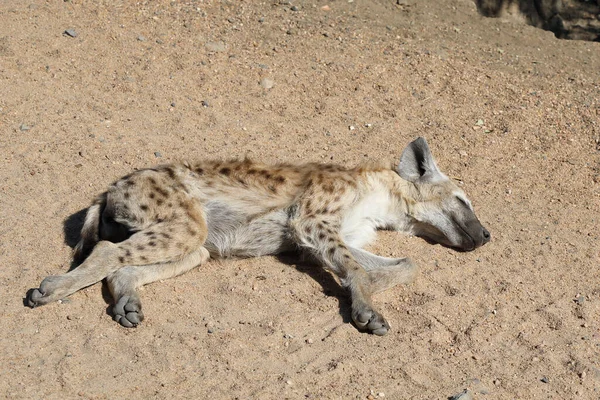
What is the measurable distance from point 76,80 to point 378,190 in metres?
2.54

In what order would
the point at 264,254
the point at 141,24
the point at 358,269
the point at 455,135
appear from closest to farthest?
the point at 358,269 → the point at 264,254 → the point at 455,135 → the point at 141,24

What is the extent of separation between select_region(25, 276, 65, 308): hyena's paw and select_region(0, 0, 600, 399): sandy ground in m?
0.05

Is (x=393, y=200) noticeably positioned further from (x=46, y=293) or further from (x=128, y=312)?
(x=46, y=293)

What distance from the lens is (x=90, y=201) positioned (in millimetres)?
4543

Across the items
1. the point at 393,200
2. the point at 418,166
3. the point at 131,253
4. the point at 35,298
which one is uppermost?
the point at 418,166

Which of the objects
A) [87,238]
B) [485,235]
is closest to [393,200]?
[485,235]

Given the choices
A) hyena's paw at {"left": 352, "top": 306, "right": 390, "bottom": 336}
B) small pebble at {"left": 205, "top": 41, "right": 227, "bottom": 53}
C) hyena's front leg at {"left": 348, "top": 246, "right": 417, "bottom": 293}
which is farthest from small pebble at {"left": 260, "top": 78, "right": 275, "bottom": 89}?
hyena's paw at {"left": 352, "top": 306, "right": 390, "bottom": 336}

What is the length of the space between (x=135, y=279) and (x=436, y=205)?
6.38ft

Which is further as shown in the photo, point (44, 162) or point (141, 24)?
point (141, 24)

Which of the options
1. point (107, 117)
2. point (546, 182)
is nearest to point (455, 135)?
point (546, 182)

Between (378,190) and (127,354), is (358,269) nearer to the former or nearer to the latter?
(378,190)

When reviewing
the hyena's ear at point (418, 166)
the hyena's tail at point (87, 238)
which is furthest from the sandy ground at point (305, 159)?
the hyena's ear at point (418, 166)

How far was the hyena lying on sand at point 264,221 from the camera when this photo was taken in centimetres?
384

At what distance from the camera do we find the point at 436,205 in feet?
15.6
